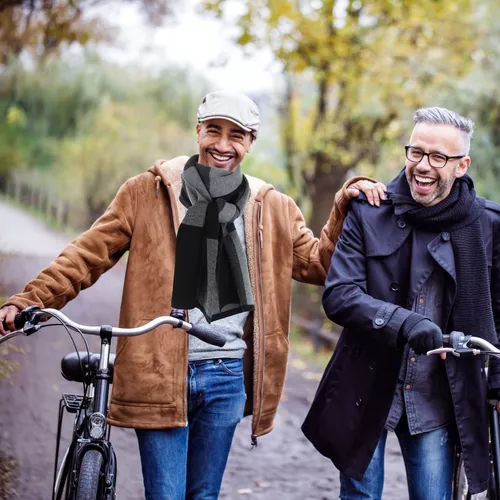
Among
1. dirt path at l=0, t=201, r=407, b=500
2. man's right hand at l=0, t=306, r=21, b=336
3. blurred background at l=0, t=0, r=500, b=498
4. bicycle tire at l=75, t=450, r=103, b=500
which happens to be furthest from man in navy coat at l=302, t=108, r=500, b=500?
blurred background at l=0, t=0, r=500, b=498

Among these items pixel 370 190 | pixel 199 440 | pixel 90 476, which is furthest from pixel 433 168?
pixel 90 476

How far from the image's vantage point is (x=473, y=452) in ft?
11.7

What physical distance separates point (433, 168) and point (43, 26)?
329 inches

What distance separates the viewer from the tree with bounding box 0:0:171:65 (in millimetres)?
10445

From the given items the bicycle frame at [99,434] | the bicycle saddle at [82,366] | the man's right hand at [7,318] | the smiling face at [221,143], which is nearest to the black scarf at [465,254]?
the smiling face at [221,143]

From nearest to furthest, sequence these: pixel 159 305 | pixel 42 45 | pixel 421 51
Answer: pixel 159 305 → pixel 42 45 → pixel 421 51

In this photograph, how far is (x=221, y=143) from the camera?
3.75 metres

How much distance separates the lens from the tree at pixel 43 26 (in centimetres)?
1045

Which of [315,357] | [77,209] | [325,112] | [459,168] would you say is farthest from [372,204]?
[77,209]

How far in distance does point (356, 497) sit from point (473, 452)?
0.52 m

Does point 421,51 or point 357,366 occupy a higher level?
point 421,51

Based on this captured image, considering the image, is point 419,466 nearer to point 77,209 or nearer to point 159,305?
point 159,305

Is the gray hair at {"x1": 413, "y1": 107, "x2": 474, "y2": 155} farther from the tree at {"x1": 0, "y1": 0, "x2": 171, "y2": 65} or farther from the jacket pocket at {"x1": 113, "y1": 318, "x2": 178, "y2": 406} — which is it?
the tree at {"x1": 0, "y1": 0, "x2": 171, "y2": 65}

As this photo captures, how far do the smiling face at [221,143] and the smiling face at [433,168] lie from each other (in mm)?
714
